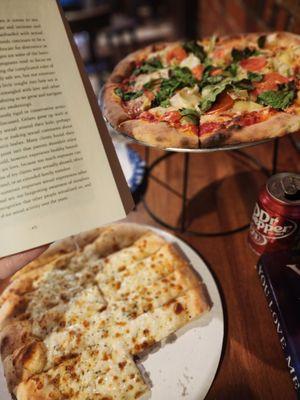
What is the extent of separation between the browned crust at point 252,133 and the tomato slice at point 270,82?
218 mm

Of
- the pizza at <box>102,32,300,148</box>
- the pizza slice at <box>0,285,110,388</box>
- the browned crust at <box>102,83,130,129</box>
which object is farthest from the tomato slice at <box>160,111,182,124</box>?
the pizza slice at <box>0,285,110,388</box>

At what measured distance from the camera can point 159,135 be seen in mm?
854

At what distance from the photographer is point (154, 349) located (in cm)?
81

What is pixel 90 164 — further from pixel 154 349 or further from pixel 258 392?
pixel 258 392

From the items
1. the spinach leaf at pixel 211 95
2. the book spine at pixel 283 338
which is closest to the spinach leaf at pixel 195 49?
the spinach leaf at pixel 211 95

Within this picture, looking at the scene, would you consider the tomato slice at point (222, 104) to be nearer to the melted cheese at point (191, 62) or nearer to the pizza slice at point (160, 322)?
the melted cheese at point (191, 62)

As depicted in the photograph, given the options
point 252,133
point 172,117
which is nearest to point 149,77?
point 172,117

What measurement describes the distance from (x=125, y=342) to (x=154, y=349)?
0.08m

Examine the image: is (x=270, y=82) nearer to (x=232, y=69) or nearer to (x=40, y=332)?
(x=232, y=69)

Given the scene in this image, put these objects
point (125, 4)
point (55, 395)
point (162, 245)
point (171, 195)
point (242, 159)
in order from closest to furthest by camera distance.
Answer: point (55, 395) → point (162, 245) → point (171, 195) → point (242, 159) → point (125, 4)

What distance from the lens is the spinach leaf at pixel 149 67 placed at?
120cm

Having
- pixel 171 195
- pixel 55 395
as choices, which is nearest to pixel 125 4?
pixel 171 195

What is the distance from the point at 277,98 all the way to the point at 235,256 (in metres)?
0.50

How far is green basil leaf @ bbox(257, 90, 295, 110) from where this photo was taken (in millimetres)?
923
